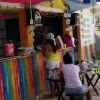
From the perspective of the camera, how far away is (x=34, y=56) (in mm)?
9805

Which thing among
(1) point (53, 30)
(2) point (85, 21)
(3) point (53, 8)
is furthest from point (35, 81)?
(2) point (85, 21)

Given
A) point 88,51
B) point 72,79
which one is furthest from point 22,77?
point 88,51

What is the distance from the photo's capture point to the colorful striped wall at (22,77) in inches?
328

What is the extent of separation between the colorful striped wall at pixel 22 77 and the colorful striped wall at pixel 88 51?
6707mm

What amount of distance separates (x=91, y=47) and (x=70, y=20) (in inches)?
207

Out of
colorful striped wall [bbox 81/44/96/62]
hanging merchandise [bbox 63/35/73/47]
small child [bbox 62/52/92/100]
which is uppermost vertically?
hanging merchandise [bbox 63/35/73/47]

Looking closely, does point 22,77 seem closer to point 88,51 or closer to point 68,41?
point 68,41

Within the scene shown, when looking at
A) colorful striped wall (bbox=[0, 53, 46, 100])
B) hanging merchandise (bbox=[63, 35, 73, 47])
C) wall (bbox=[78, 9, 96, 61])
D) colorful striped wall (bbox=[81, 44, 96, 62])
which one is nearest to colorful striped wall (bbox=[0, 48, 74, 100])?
colorful striped wall (bbox=[0, 53, 46, 100])

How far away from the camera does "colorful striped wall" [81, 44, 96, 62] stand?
16.9 meters

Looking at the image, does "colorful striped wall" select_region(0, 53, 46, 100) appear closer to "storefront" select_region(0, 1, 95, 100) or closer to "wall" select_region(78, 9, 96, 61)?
"storefront" select_region(0, 1, 95, 100)

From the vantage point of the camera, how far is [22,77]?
9.07 meters

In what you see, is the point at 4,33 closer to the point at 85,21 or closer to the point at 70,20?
the point at 70,20

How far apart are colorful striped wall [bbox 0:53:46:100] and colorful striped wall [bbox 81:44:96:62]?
6.71 m

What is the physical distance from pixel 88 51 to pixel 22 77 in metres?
9.30
